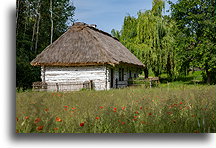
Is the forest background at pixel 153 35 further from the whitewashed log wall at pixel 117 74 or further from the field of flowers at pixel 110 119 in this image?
the field of flowers at pixel 110 119

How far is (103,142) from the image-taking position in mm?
3551

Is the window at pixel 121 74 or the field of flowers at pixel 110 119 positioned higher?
the window at pixel 121 74

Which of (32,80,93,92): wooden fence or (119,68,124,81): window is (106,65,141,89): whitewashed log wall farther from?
(32,80,93,92): wooden fence

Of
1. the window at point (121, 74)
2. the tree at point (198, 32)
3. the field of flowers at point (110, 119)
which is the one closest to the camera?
the field of flowers at point (110, 119)

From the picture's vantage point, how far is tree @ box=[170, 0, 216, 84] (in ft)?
24.0

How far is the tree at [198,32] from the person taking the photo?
288 inches

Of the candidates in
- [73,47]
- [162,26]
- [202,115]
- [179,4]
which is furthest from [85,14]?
[162,26]

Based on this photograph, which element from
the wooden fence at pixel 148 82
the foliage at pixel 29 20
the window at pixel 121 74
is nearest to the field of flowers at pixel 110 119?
the foliage at pixel 29 20

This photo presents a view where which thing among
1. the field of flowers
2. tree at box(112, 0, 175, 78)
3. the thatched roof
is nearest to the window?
tree at box(112, 0, 175, 78)

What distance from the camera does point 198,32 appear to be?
849 centimetres

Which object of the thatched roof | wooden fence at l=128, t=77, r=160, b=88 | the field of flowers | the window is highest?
the thatched roof

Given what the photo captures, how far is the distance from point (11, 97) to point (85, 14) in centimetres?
206

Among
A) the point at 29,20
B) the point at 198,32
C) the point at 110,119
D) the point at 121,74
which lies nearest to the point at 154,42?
the point at 121,74
